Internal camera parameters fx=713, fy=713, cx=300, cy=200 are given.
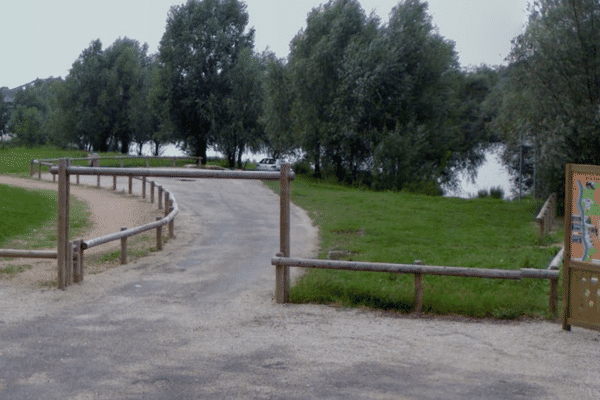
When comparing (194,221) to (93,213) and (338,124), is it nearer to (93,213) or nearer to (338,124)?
(93,213)

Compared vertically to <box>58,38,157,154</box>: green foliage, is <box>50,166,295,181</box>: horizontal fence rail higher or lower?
lower

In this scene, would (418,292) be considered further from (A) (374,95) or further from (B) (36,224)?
(A) (374,95)

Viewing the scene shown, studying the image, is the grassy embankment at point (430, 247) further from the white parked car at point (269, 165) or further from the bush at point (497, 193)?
the white parked car at point (269, 165)

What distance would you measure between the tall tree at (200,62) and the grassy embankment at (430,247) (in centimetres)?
2038

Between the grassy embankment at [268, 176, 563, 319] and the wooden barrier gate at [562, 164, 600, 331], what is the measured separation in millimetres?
867

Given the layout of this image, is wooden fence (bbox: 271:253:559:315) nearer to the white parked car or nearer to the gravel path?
the gravel path

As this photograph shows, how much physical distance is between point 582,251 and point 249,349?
4111mm

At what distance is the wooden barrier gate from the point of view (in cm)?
834

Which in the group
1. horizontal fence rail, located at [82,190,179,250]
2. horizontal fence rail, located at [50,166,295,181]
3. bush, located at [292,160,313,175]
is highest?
bush, located at [292,160,313,175]

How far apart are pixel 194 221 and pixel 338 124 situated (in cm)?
2055

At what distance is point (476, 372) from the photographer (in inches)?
272

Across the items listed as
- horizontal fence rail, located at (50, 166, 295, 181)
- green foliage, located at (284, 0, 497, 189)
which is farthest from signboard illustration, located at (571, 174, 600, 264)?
green foliage, located at (284, 0, 497, 189)

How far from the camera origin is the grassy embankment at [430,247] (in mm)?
9805

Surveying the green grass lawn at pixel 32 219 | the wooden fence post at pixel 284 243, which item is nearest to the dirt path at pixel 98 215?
the green grass lawn at pixel 32 219
